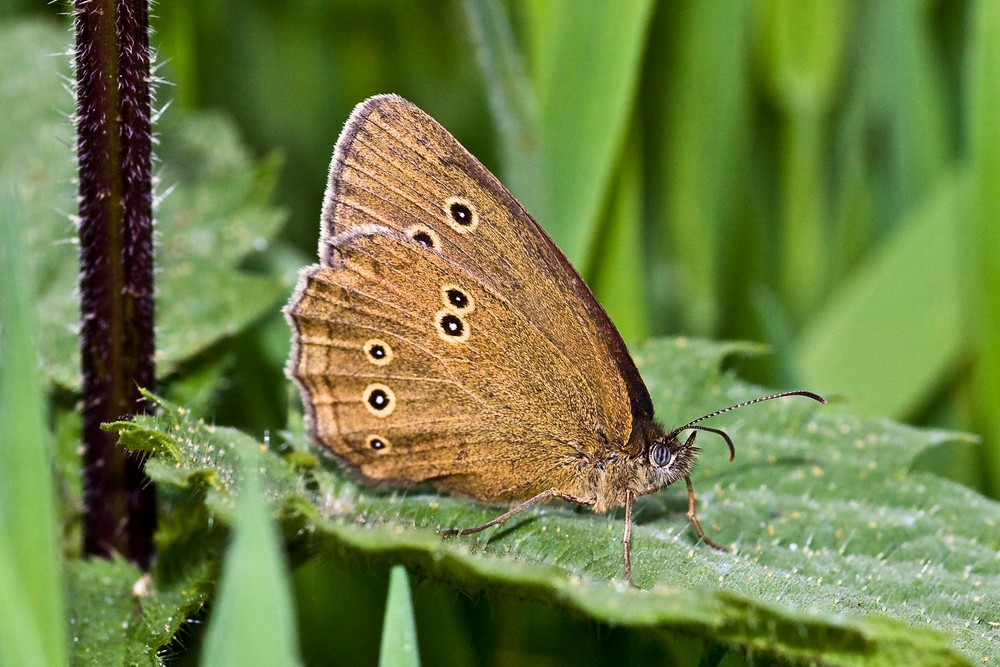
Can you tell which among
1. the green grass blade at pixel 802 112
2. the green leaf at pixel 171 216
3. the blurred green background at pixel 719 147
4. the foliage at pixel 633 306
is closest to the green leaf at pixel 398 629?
the foliage at pixel 633 306

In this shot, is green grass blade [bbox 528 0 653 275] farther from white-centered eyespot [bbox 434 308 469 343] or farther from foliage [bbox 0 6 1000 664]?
white-centered eyespot [bbox 434 308 469 343]

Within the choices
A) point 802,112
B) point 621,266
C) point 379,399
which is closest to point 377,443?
point 379,399

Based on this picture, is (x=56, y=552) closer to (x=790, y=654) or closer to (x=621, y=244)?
(x=790, y=654)

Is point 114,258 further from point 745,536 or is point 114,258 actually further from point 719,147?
point 719,147

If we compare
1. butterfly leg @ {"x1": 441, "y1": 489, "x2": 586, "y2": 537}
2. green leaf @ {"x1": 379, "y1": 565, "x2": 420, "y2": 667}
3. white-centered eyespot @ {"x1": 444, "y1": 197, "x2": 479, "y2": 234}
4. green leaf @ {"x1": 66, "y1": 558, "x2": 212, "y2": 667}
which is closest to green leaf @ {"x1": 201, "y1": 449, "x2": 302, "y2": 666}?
green leaf @ {"x1": 379, "y1": 565, "x2": 420, "y2": 667}

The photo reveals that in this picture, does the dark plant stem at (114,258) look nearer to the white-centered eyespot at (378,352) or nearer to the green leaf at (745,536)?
the green leaf at (745,536)

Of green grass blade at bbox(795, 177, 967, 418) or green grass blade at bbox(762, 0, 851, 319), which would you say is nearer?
green grass blade at bbox(795, 177, 967, 418)
